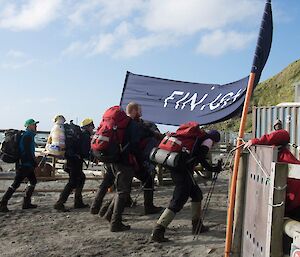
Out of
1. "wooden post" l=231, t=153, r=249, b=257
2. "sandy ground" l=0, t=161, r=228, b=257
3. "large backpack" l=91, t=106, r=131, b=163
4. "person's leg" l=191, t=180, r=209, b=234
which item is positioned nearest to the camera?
"wooden post" l=231, t=153, r=249, b=257

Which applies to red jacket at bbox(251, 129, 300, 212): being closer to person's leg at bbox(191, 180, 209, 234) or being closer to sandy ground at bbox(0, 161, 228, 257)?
sandy ground at bbox(0, 161, 228, 257)

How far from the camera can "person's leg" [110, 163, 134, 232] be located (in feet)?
22.3

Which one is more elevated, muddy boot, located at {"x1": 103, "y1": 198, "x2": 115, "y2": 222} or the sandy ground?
muddy boot, located at {"x1": 103, "y1": 198, "x2": 115, "y2": 222}

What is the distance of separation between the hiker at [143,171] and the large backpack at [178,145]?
33.6 inches

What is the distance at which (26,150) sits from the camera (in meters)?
8.77


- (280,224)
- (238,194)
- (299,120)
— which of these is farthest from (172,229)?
(299,120)

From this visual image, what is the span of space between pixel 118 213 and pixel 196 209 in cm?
118

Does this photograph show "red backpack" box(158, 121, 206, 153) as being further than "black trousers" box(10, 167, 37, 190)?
No

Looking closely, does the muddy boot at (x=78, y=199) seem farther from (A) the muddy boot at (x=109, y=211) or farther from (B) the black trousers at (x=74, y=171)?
(A) the muddy boot at (x=109, y=211)

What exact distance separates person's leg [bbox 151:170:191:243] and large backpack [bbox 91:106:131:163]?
3.20 feet

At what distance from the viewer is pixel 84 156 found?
8.80 metres

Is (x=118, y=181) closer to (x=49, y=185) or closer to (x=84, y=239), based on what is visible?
(x=84, y=239)

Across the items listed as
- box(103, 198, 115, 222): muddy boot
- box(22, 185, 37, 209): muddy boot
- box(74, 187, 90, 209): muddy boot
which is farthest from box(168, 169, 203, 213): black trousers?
box(22, 185, 37, 209): muddy boot

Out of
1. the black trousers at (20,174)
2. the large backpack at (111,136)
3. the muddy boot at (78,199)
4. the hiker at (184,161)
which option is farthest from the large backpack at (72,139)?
the hiker at (184,161)
